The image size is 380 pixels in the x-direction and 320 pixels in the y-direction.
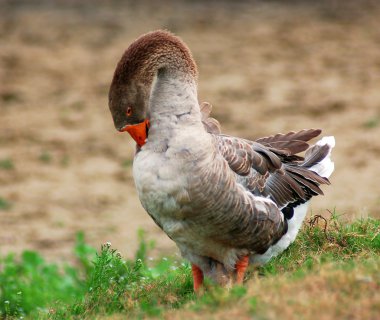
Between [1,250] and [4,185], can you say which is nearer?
[1,250]

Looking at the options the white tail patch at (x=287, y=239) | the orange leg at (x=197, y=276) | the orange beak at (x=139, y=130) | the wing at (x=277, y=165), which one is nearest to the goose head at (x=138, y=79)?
the orange beak at (x=139, y=130)

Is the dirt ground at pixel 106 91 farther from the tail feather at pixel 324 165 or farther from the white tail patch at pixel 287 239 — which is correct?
the white tail patch at pixel 287 239

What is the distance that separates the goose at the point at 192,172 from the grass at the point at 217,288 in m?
0.26

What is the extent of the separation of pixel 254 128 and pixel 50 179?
3205 millimetres

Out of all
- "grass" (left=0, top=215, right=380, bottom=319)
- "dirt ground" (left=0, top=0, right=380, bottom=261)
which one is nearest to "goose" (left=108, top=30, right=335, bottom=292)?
"grass" (left=0, top=215, right=380, bottom=319)

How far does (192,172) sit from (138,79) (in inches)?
31.0

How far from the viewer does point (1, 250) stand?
9555mm

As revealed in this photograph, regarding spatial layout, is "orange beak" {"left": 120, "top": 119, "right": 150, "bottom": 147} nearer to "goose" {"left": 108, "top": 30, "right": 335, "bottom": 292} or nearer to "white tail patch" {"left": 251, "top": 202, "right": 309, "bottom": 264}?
"goose" {"left": 108, "top": 30, "right": 335, "bottom": 292}

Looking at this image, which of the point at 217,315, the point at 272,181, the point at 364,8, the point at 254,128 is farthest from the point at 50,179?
the point at 364,8

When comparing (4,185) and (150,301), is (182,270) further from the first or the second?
(4,185)

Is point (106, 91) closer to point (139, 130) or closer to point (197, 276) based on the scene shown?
point (197, 276)

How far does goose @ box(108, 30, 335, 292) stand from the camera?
5.72m

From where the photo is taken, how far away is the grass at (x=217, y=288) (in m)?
4.83

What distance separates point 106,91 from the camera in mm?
14539
